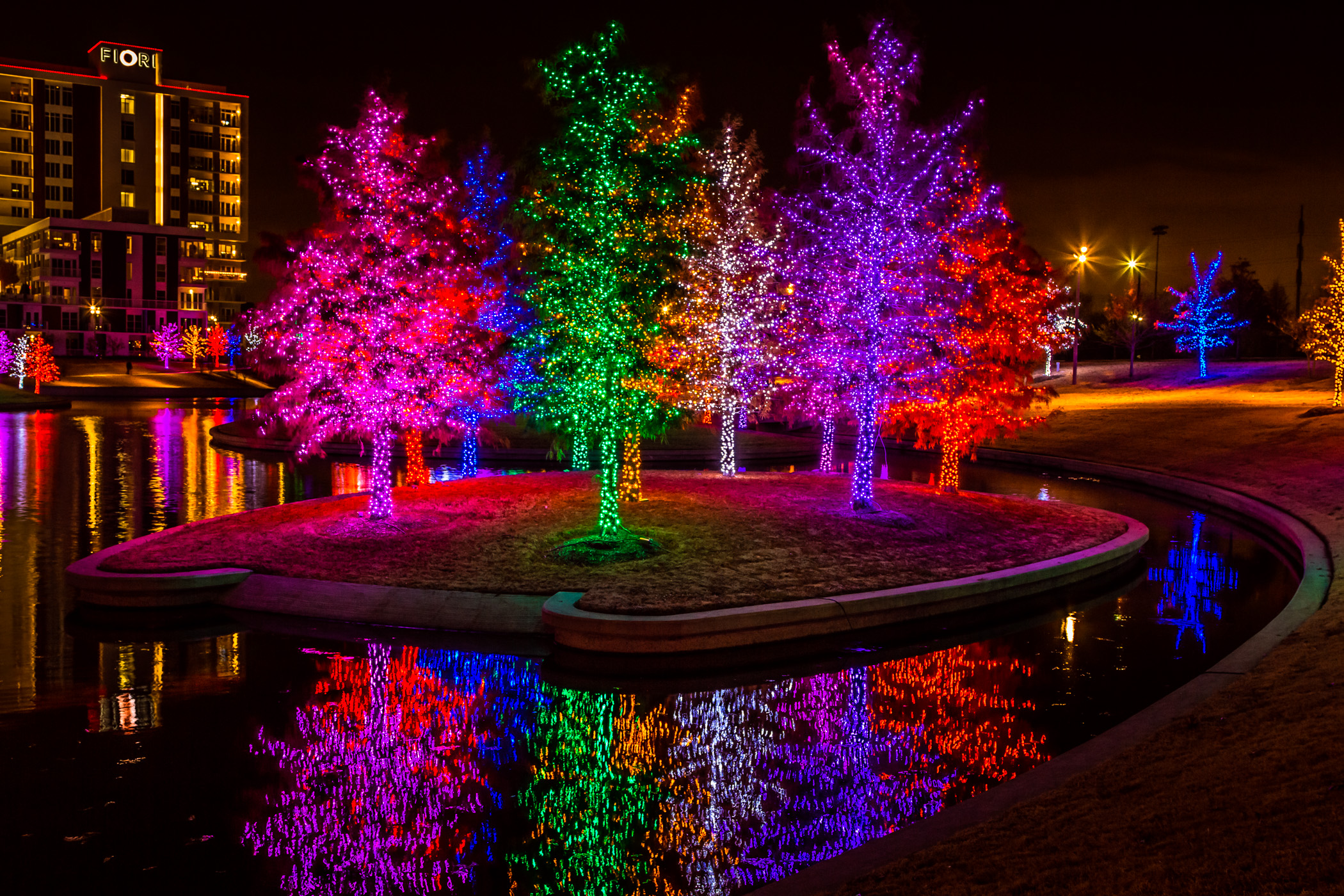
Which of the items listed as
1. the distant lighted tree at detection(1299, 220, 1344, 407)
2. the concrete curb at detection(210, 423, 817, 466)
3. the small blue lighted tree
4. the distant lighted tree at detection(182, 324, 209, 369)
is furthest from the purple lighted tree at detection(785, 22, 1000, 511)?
the distant lighted tree at detection(182, 324, 209, 369)

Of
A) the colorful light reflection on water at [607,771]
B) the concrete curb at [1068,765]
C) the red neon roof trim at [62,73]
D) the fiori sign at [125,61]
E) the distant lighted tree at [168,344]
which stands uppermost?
the fiori sign at [125,61]

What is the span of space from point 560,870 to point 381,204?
14.2m

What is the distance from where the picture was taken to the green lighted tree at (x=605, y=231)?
1539cm

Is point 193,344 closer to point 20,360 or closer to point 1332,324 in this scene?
point 20,360

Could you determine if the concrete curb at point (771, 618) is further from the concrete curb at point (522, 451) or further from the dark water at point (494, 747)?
the concrete curb at point (522, 451)

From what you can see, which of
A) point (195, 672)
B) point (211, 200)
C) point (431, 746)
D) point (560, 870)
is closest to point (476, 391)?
point (195, 672)

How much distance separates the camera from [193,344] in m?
106

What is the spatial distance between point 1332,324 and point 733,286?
88.1 ft

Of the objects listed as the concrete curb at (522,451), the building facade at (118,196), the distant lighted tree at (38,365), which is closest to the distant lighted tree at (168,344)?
the building facade at (118,196)

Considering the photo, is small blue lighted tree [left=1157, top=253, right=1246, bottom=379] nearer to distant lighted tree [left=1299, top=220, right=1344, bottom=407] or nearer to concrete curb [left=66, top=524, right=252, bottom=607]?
distant lighted tree [left=1299, top=220, right=1344, bottom=407]

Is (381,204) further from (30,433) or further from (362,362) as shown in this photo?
(30,433)

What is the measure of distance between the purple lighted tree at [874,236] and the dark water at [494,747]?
6693 millimetres

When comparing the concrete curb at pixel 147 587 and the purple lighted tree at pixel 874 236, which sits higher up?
the purple lighted tree at pixel 874 236

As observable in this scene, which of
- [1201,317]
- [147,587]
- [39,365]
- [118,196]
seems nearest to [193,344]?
[39,365]
